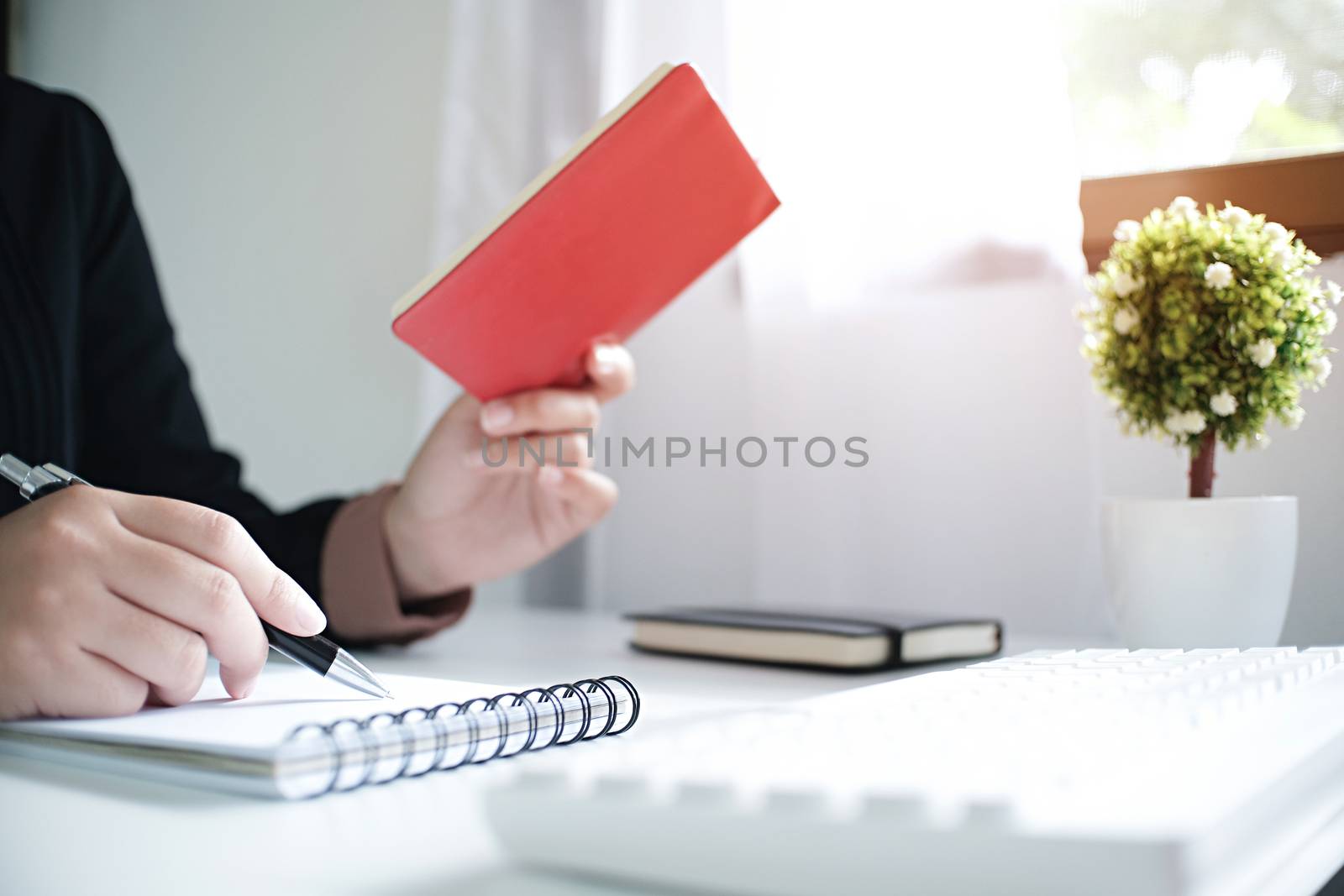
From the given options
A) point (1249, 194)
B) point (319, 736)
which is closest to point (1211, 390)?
point (1249, 194)

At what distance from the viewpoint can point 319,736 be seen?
0.44 meters

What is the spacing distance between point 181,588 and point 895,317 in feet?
2.61

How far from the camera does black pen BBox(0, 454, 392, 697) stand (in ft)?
1.88

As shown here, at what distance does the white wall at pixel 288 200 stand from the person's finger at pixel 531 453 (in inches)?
28.1

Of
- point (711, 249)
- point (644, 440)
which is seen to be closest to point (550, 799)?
point (711, 249)

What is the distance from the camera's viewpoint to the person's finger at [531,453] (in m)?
0.99

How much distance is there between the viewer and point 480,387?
0.91m

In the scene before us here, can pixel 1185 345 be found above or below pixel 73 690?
above

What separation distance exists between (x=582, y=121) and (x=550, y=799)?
47.9 inches

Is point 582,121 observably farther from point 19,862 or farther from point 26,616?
point 19,862

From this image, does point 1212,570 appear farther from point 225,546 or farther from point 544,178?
point 225,546

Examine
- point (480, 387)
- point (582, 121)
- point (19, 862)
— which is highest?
point (582, 121)

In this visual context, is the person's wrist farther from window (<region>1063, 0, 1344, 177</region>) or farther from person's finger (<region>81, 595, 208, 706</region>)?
window (<region>1063, 0, 1344, 177</region>)

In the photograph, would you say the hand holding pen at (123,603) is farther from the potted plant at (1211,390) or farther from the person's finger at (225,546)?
the potted plant at (1211,390)
